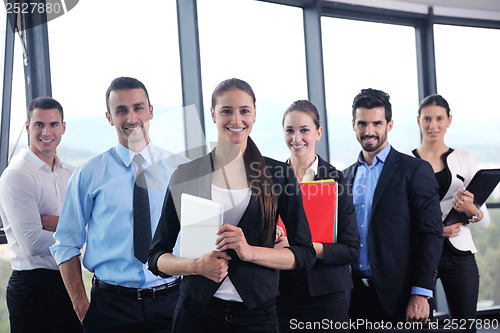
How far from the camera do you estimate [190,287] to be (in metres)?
1.43

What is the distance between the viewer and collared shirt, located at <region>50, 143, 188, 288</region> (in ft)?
6.04

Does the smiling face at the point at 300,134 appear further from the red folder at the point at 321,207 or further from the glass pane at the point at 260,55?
the glass pane at the point at 260,55

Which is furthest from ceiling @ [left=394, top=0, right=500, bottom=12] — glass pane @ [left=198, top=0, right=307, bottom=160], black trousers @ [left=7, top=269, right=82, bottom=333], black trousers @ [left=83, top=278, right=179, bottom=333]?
black trousers @ [left=7, top=269, right=82, bottom=333]

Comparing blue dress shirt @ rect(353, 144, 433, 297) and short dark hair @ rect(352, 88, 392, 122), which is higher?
short dark hair @ rect(352, 88, 392, 122)

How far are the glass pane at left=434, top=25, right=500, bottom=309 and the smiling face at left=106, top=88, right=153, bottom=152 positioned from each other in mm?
3375

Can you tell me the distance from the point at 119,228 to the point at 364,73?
3001mm

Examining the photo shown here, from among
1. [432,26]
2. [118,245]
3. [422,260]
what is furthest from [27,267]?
[432,26]

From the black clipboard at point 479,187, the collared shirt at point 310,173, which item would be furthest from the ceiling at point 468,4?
the collared shirt at point 310,173

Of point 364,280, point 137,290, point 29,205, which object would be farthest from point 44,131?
point 364,280

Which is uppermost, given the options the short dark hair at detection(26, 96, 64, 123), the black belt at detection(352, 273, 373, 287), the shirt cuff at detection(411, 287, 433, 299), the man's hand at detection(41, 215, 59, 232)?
the short dark hair at detection(26, 96, 64, 123)

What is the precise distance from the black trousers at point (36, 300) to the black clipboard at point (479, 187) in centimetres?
219

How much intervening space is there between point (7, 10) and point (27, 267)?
1.50 meters

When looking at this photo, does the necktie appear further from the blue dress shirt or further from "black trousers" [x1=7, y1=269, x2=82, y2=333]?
the blue dress shirt

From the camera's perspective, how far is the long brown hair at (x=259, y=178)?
1.43 m
